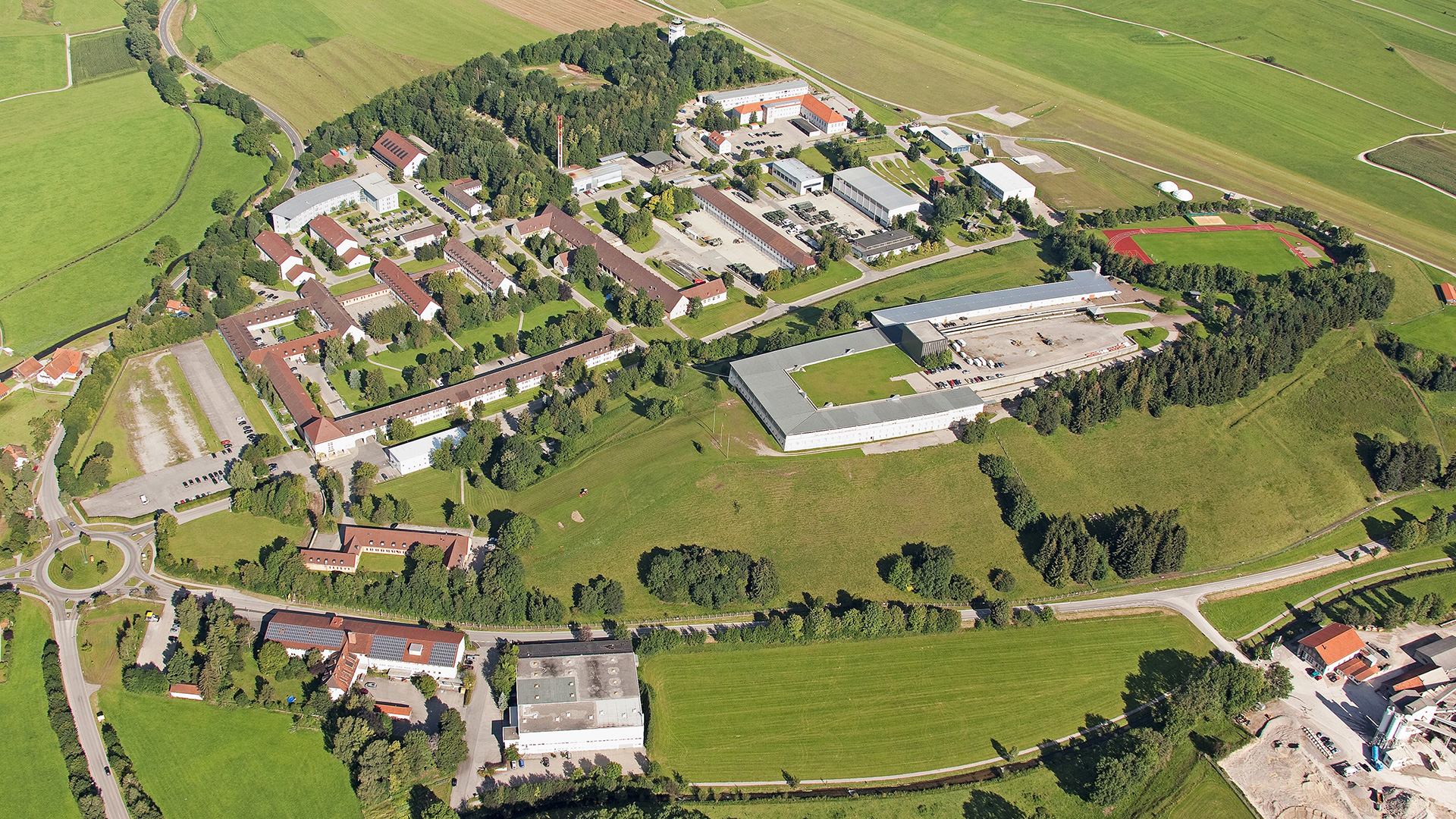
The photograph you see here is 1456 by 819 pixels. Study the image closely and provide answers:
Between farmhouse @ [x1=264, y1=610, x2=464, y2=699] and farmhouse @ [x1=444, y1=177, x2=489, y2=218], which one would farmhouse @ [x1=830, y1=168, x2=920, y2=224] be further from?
farmhouse @ [x1=264, y1=610, x2=464, y2=699]

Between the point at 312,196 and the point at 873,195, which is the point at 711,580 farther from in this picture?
the point at 312,196

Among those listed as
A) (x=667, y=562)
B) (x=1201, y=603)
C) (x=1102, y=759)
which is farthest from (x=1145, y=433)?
(x=667, y=562)

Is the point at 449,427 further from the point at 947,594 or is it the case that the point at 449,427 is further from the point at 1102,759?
the point at 1102,759

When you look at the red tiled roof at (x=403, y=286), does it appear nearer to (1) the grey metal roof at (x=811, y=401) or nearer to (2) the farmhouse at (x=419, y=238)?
(2) the farmhouse at (x=419, y=238)

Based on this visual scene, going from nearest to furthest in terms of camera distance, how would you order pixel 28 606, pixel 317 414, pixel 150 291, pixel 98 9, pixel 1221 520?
pixel 28 606, pixel 1221 520, pixel 317 414, pixel 150 291, pixel 98 9

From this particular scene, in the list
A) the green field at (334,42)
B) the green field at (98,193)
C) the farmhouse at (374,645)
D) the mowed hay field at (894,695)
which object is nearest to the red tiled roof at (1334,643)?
the mowed hay field at (894,695)

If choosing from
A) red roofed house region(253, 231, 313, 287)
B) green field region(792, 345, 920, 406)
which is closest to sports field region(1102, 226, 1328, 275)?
green field region(792, 345, 920, 406)

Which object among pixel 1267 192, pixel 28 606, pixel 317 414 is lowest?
pixel 28 606
